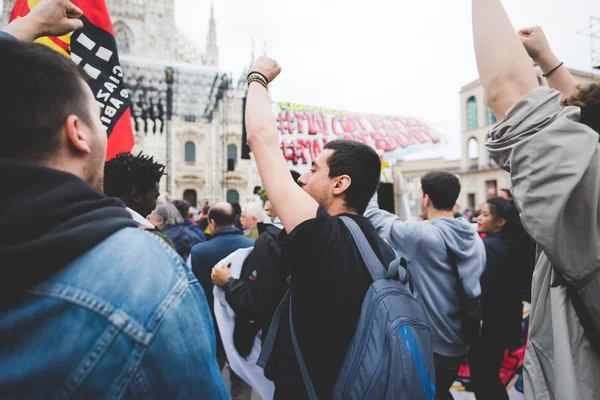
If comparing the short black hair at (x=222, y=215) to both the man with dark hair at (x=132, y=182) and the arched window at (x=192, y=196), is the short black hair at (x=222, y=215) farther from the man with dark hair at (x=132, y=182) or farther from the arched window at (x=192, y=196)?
the arched window at (x=192, y=196)

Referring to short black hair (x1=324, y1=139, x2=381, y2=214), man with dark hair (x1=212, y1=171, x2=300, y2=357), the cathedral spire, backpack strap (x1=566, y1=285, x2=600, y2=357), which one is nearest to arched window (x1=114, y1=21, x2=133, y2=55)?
the cathedral spire

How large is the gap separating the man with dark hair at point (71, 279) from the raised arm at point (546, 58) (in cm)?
158

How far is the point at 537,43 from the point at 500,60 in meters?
0.42

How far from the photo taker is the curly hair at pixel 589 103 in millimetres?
1227

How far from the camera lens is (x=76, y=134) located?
33.5 inches

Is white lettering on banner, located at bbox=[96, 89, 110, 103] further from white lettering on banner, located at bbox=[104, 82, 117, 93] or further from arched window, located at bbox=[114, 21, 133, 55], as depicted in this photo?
arched window, located at bbox=[114, 21, 133, 55]

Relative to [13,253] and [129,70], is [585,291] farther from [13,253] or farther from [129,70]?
[129,70]

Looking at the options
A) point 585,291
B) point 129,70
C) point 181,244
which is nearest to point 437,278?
point 585,291

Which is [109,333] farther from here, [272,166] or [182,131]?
[182,131]

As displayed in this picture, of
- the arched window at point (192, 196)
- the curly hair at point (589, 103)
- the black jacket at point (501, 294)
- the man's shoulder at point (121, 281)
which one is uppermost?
the curly hair at point (589, 103)

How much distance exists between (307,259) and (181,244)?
3533mm

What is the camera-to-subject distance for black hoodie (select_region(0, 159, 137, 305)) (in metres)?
0.67

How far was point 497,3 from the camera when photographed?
1.28 metres

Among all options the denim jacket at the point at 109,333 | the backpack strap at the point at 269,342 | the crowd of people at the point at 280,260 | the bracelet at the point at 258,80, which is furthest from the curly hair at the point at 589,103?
the denim jacket at the point at 109,333
